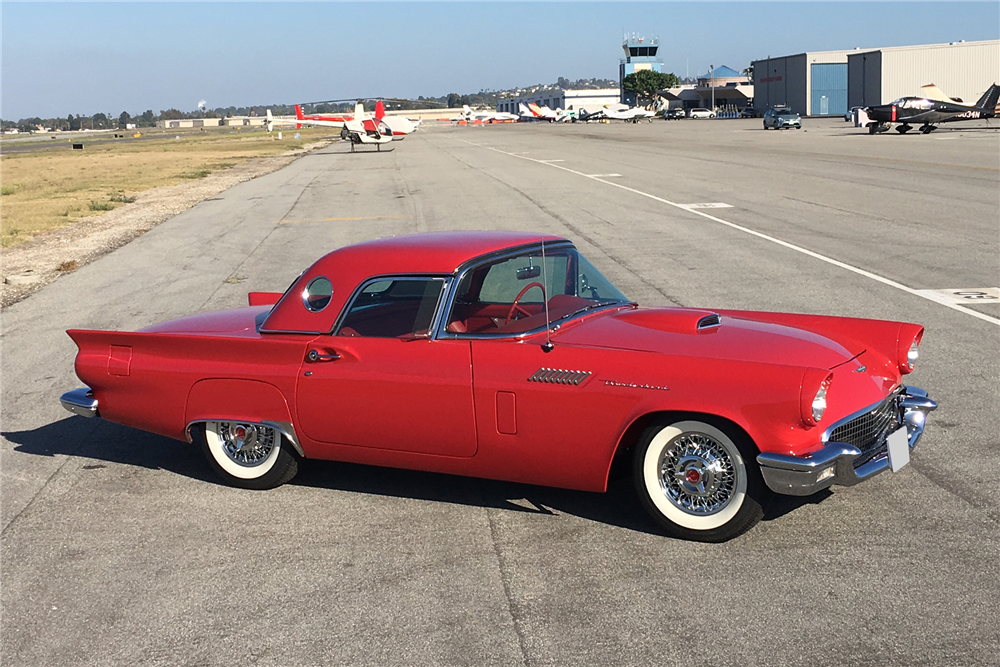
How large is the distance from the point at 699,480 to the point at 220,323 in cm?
323

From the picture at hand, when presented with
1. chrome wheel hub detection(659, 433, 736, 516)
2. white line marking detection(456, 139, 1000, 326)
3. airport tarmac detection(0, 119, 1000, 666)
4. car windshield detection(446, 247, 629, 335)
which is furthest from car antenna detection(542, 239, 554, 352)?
white line marking detection(456, 139, 1000, 326)

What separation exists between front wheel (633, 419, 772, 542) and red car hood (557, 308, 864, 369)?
0.38 m

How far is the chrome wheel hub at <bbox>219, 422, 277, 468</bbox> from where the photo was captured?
571cm

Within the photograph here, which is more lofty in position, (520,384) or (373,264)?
(373,264)

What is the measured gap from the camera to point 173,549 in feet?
16.4

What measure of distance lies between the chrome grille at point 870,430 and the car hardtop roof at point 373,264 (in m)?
1.95

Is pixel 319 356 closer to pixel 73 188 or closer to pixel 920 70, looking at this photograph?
pixel 73 188

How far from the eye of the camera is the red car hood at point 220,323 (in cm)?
605

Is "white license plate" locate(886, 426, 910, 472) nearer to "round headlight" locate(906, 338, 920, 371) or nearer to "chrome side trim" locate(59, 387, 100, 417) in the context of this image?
"round headlight" locate(906, 338, 920, 371)

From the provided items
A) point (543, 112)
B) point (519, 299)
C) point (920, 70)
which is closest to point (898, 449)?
point (519, 299)

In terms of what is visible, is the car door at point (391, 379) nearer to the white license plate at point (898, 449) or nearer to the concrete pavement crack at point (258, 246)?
the white license plate at point (898, 449)

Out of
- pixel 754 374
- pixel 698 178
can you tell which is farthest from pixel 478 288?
pixel 698 178

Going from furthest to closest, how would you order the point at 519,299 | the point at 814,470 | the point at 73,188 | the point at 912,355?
the point at 73,188 → the point at 519,299 → the point at 912,355 → the point at 814,470

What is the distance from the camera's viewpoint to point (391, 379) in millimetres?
5191
